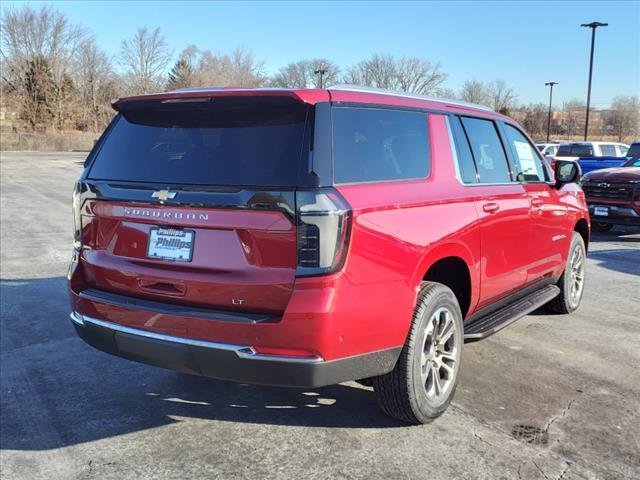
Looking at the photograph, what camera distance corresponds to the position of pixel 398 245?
314 cm

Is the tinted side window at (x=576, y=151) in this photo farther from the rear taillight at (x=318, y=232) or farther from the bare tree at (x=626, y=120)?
the bare tree at (x=626, y=120)

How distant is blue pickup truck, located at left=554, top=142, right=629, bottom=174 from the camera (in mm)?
18812

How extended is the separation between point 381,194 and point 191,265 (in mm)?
1068

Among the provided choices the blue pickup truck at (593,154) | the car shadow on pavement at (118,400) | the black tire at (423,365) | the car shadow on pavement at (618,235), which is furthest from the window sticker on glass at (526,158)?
the blue pickup truck at (593,154)

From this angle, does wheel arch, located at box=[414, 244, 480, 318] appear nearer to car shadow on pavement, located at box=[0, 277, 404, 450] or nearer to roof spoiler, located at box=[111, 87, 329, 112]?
car shadow on pavement, located at box=[0, 277, 404, 450]

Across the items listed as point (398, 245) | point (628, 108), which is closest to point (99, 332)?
point (398, 245)

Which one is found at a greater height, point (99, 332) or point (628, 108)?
point (628, 108)

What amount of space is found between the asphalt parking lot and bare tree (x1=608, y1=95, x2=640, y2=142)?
237 ft

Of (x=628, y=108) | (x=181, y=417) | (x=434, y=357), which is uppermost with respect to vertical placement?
(x=628, y=108)

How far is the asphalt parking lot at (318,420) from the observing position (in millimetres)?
3135

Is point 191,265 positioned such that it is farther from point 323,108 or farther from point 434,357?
point 434,357

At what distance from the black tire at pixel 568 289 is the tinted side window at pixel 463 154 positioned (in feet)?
7.27

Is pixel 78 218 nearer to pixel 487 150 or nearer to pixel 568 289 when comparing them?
pixel 487 150

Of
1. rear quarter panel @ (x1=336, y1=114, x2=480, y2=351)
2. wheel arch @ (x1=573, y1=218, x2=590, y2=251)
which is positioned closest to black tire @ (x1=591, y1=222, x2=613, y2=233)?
wheel arch @ (x1=573, y1=218, x2=590, y2=251)
